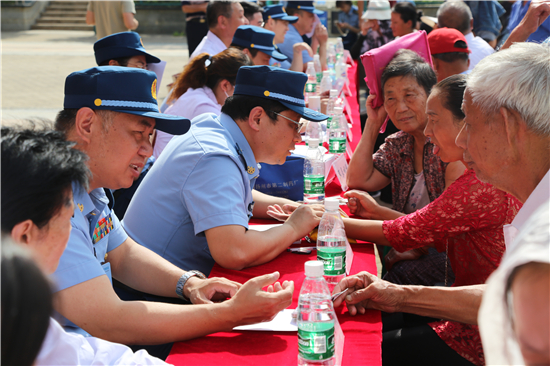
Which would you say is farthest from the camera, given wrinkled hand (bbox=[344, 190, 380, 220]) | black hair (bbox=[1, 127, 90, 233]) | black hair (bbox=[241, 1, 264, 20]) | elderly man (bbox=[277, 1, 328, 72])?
elderly man (bbox=[277, 1, 328, 72])

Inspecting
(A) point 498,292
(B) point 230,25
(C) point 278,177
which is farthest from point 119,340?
(B) point 230,25

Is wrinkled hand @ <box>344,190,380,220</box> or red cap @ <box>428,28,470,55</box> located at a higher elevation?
red cap @ <box>428,28,470,55</box>

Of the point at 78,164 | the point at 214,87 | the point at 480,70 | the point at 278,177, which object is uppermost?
the point at 480,70

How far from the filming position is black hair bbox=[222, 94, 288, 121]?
227 centimetres

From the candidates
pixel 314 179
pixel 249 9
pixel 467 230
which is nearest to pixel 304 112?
pixel 314 179

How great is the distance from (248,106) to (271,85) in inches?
5.8

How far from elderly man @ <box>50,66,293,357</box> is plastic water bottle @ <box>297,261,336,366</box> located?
132 millimetres

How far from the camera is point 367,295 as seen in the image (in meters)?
1.64

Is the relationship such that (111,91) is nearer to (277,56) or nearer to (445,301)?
(445,301)

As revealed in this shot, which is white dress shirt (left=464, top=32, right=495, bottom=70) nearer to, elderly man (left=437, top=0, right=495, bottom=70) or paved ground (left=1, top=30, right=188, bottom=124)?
elderly man (left=437, top=0, right=495, bottom=70)

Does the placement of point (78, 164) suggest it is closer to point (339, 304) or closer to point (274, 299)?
point (274, 299)

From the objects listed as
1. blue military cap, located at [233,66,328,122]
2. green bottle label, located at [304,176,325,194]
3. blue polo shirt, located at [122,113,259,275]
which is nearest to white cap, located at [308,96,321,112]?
green bottle label, located at [304,176,325,194]

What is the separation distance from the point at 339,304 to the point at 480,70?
89cm

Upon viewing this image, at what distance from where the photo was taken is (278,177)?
2859 millimetres
